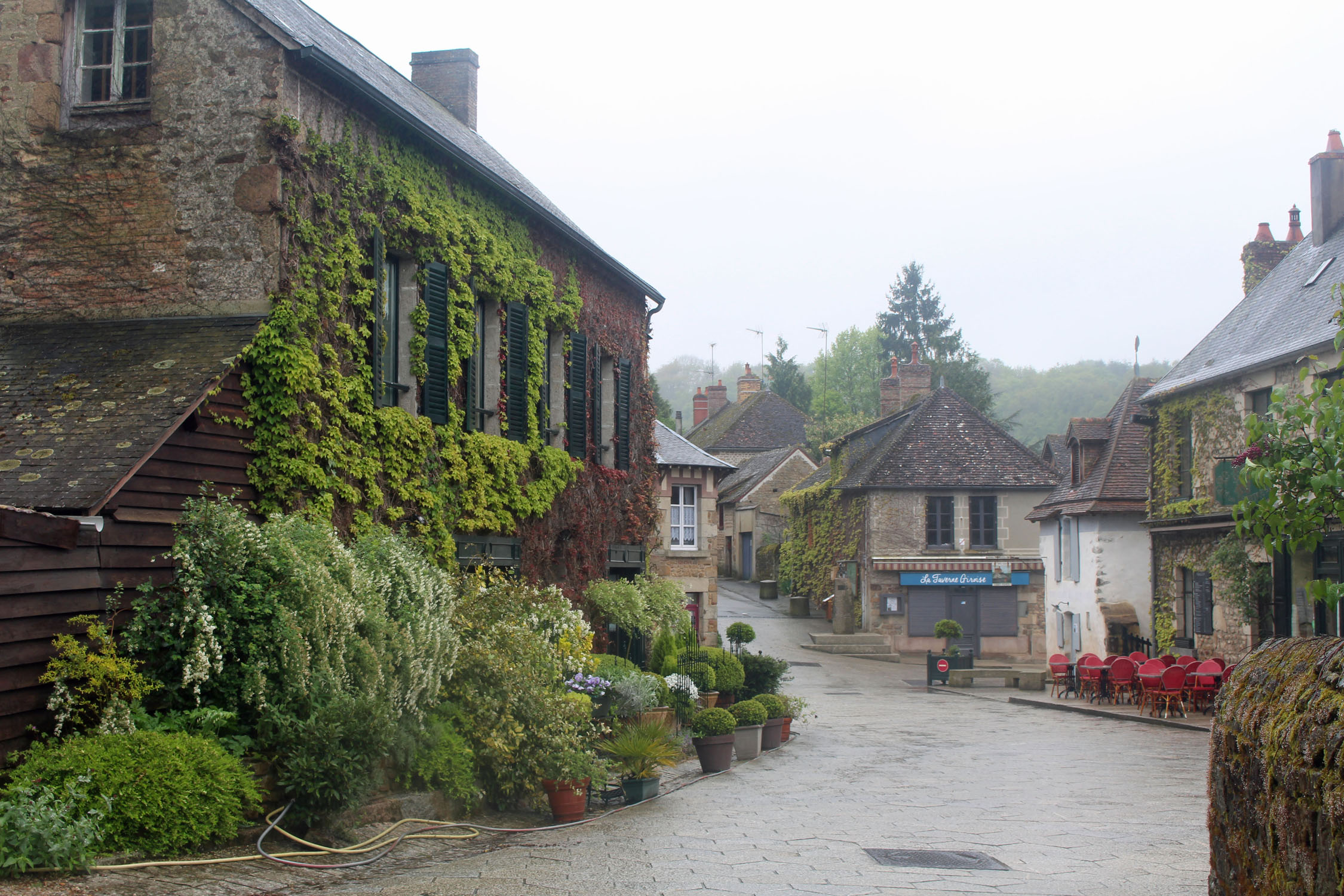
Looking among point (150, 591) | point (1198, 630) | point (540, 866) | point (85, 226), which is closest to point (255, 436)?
point (150, 591)

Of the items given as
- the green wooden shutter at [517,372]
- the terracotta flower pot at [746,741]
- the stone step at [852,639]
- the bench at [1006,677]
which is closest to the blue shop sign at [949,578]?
the stone step at [852,639]

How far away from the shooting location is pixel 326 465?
11.4m

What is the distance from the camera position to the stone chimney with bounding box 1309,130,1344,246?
2341 cm

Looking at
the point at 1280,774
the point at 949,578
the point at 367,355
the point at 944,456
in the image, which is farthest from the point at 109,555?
the point at 944,456

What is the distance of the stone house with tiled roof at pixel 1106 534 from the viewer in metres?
29.6

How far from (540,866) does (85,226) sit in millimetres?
7783

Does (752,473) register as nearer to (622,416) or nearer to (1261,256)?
(1261,256)

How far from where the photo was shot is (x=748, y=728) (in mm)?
15586

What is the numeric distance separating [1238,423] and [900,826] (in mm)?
15767

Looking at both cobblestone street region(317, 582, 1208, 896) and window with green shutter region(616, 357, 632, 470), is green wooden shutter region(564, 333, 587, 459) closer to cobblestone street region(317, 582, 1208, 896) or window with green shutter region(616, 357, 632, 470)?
window with green shutter region(616, 357, 632, 470)

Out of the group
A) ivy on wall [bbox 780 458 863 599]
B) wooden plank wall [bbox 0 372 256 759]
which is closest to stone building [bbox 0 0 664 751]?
wooden plank wall [bbox 0 372 256 759]

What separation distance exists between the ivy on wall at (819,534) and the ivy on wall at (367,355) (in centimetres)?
2568

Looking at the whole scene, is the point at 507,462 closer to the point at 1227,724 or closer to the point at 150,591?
the point at 150,591

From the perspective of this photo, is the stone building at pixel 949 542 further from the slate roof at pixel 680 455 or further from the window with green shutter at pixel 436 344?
the window with green shutter at pixel 436 344
